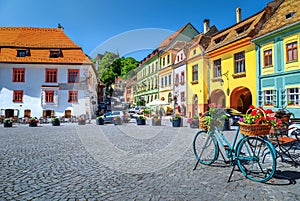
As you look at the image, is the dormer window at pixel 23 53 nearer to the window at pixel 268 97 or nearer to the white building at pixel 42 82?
the white building at pixel 42 82

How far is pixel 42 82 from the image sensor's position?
81.7 ft

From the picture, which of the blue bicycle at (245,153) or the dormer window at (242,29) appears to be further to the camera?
the dormer window at (242,29)

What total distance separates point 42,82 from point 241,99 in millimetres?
21416

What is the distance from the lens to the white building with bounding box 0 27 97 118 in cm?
2441

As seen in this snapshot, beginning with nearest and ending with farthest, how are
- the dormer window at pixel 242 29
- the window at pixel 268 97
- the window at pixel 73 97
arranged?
1. the window at pixel 268 97
2. the dormer window at pixel 242 29
3. the window at pixel 73 97

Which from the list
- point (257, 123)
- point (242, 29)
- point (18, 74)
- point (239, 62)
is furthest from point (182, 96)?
point (257, 123)

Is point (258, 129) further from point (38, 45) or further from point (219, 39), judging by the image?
point (38, 45)

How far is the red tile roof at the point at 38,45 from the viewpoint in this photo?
2528cm

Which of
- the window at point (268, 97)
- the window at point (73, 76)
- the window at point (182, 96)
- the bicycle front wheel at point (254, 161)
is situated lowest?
the bicycle front wheel at point (254, 161)

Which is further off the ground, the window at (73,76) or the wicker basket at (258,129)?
the window at (73,76)

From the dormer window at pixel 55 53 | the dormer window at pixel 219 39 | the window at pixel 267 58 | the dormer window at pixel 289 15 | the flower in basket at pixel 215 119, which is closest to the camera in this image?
the flower in basket at pixel 215 119

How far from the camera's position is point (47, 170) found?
4.66 metres

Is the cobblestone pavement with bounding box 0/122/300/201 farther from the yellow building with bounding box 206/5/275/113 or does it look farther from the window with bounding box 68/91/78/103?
the window with bounding box 68/91/78/103

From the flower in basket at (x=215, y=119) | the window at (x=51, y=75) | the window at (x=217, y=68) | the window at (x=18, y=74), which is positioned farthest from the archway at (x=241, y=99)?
the window at (x=18, y=74)
